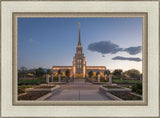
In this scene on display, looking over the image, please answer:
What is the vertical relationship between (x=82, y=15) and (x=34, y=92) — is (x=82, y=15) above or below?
above

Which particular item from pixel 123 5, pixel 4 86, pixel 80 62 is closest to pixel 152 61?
pixel 123 5

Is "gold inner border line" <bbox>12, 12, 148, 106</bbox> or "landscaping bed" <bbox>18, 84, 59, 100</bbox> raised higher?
"gold inner border line" <bbox>12, 12, 148, 106</bbox>

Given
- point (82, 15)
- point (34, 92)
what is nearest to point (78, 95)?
point (34, 92)

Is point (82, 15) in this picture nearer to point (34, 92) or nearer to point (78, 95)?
point (78, 95)

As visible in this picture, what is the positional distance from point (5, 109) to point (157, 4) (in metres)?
8.55

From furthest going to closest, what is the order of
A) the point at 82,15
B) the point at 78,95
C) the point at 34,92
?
1. the point at 34,92
2. the point at 78,95
3. the point at 82,15

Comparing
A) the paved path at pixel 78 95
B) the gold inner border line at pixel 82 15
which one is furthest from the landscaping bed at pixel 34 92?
the gold inner border line at pixel 82 15

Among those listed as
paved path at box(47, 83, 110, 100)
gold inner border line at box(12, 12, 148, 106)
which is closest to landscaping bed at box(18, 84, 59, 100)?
paved path at box(47, 83, 110, 100)

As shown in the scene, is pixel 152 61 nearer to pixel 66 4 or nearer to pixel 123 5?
pixel 123 5

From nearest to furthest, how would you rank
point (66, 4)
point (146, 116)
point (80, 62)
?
point (146, 116) < point (66, 4) < point (80, 62)

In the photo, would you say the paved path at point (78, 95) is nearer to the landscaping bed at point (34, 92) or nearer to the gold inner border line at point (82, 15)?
the landscaping bed at point (34, 92)

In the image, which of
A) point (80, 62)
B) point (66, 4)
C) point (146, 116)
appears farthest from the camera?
point (80, 62)

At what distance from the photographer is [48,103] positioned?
17.6 feet

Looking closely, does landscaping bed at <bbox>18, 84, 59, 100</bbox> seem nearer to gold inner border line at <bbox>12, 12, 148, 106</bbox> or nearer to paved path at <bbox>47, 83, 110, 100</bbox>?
paved path at <bbox>47, 83, 110, 100</bbox>
